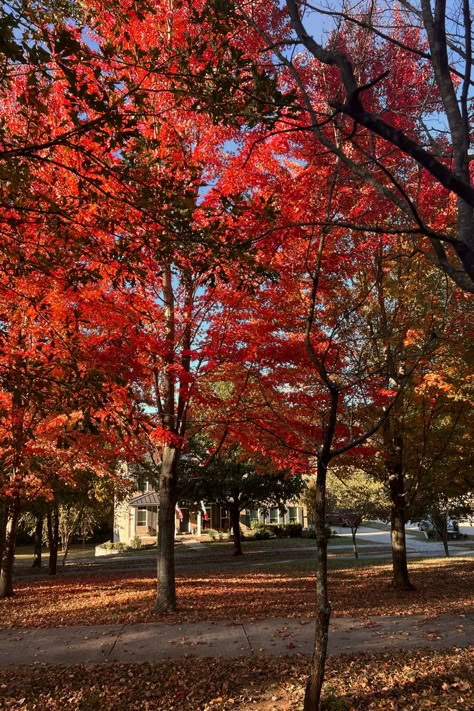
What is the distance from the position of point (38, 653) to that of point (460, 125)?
8.36 meters

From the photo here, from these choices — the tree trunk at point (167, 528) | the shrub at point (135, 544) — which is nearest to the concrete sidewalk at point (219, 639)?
the tree trunk at point (167, 528)

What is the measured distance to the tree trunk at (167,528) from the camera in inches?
403

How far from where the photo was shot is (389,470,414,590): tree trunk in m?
12.8

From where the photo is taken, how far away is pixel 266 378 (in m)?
9.52

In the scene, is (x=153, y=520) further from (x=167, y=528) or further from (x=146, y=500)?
(x=167, y=528)

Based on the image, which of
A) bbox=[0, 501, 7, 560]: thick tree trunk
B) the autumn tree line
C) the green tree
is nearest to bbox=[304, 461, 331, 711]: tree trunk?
the autumn tree line

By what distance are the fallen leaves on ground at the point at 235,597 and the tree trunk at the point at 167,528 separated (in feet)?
1.53

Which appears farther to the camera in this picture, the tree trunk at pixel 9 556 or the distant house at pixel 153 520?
the distant house at pixel 153 520

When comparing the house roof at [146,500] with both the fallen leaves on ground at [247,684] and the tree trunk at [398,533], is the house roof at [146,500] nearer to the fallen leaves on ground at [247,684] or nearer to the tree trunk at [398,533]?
the tree trunk at [398,533]

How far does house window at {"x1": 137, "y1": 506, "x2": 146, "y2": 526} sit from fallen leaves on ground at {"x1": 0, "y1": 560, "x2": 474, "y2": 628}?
79.6 feet

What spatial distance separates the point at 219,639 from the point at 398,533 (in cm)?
710

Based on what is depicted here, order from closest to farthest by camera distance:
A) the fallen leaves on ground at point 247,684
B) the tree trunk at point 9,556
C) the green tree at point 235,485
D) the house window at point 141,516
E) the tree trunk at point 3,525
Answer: the fallen leaves on ground at point 247,684, the tree trunk at point 9,556, the tree trunk at point 3,525, the green tree at point 235,485, the house window at point 141,516

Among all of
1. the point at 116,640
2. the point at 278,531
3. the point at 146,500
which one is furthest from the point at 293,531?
the point at 116,640

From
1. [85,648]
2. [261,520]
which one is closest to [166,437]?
[85,648]
